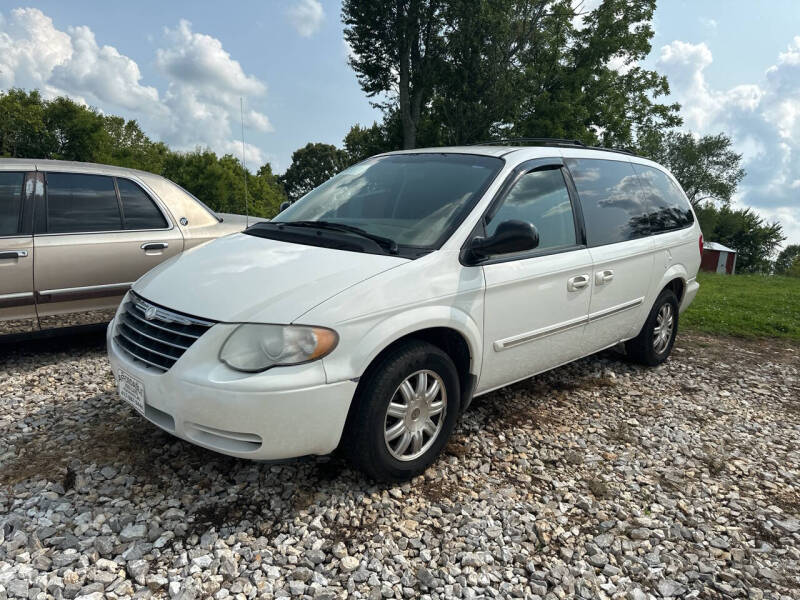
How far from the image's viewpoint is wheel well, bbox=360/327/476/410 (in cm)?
302

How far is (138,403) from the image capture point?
9.16 ft

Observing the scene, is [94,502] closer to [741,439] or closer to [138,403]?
[138,403]

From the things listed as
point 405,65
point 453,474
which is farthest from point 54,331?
point 405,65

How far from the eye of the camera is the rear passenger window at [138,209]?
506cm

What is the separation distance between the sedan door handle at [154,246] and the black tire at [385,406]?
3.22 m

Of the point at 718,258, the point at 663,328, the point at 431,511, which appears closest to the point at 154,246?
the point at 431,511

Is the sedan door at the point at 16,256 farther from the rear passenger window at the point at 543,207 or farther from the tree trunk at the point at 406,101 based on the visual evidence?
the tree trunk at the point at 406,101

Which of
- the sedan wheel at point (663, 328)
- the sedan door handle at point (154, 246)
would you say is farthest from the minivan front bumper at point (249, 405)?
the sedan wheel at point (663, 328)

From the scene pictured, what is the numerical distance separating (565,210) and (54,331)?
165 inches

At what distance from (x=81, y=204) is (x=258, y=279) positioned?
2.94 metres

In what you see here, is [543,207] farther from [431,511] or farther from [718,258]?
[718,258]

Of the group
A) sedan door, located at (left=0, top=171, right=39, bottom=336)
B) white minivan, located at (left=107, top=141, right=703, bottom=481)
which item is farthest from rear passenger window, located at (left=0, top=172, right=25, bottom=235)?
white minivan, located at (left=107, top=141, right=703, bottom=481)

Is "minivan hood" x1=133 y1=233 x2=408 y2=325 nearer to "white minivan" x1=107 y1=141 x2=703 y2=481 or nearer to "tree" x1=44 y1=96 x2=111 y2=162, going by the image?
"white minivan" x1=107 y1=141 x2=703 y2=481

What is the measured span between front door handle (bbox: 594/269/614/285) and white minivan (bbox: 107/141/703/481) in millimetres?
14
